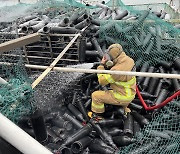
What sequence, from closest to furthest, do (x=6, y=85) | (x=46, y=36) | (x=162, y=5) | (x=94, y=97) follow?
(x=6, y=85) → (x=94, y=97) → (x=46, y=36) → (x=162, y=5)

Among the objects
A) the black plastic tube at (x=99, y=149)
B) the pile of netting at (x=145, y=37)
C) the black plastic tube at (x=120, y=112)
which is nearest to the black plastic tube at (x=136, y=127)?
the black plastic tube at (x=120, y=112)

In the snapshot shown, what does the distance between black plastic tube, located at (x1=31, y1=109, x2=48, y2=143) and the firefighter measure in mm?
1241

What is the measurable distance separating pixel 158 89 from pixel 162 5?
599 centimetres

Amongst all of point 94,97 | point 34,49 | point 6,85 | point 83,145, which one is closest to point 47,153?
point 6,85

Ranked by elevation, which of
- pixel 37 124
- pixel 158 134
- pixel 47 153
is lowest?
pixel 158 134

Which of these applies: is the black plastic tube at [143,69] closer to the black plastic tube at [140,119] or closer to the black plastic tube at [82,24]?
the black plastic tube at [140,119]

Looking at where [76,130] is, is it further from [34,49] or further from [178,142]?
[34,49]

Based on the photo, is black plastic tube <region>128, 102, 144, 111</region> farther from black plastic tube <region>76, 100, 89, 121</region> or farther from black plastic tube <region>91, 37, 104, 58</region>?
black plastic tube <region>91, 37, 104, 58</region>

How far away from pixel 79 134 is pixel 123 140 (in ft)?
2.31

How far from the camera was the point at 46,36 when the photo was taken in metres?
4.96

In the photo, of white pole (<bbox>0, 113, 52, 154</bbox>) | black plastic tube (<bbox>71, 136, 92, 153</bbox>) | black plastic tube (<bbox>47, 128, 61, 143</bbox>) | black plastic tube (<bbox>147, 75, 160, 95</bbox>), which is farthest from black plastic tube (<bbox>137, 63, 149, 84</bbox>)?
white pole (<bbox>0, 113, 52, 154</bbox>)

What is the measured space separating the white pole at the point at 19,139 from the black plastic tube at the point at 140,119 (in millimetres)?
2901

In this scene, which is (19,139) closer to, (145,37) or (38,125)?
(38,125)

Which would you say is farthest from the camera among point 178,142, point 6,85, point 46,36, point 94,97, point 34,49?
point 34,49
